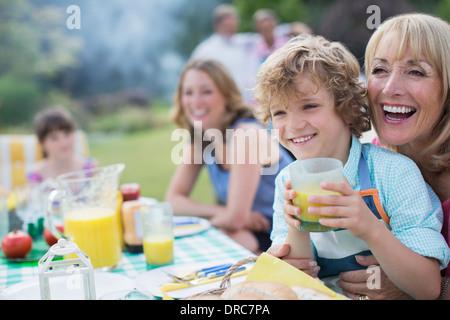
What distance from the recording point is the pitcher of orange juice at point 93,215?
184 cm

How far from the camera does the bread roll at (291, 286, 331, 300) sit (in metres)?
1.10

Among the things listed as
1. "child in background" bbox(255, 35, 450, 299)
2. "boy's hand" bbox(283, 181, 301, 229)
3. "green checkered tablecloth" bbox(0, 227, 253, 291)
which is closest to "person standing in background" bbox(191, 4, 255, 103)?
"green checkered tablecloth" bbox(0, 227, 253, 291)

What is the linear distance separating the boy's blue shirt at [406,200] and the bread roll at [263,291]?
1.55 feet

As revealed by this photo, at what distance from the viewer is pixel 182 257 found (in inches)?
76.8

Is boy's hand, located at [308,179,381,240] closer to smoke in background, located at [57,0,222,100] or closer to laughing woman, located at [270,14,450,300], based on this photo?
laughing woman, located at [270,14,450,300]

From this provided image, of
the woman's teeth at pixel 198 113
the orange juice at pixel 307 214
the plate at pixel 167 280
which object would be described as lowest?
the plate at pixel 167 280

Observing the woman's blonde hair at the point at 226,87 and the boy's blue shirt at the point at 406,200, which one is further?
the woman's blonde hair at the point at 226,87

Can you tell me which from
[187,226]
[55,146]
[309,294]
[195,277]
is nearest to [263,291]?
[309,294]

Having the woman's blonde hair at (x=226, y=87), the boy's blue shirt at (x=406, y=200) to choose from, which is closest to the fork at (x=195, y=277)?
the boy's blue shirt at (x=406, y=200)

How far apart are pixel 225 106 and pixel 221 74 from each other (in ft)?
0.72

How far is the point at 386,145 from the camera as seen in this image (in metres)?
1.88

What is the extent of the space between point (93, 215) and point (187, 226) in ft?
1.89

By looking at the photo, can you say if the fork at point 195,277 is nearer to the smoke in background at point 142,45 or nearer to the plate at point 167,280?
the plate at point 167,280

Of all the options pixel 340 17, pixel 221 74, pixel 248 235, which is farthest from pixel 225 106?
pixel 340 17
